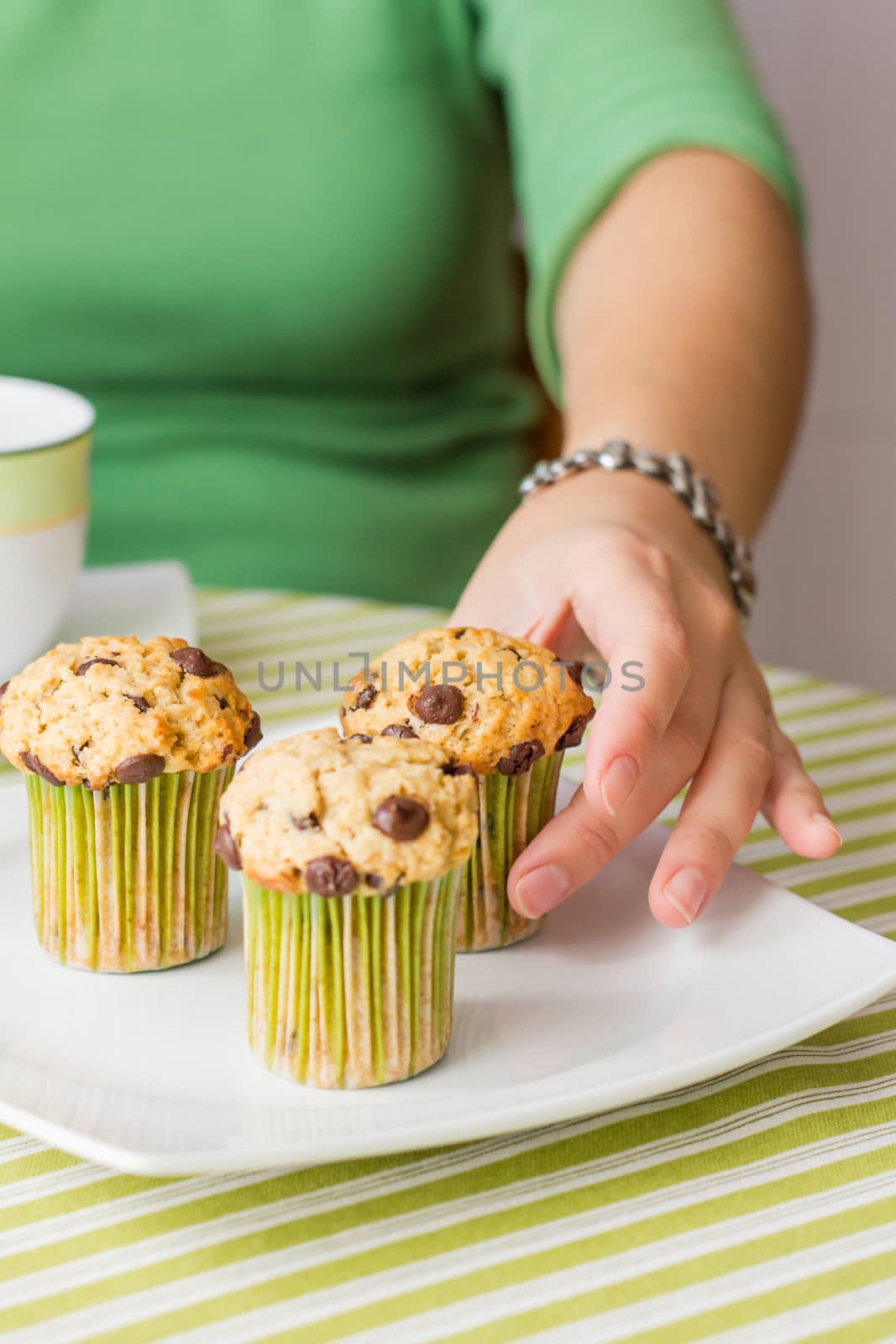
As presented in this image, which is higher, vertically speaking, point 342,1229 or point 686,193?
point 686,193

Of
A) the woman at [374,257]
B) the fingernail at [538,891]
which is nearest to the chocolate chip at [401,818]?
the fingernail at [538,891]

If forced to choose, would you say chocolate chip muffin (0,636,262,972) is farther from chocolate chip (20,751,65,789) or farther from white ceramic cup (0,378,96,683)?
white ceramic cup (0,378,96,683)

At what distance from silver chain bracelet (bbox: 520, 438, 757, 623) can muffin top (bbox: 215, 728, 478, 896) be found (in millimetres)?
426

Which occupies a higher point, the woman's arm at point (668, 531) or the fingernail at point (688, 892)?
the woman's arm at point (668, 531)

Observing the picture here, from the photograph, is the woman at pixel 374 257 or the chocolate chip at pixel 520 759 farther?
the woman at pixel 374 257

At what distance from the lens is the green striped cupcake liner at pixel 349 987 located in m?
0.67

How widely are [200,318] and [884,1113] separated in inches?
44.1

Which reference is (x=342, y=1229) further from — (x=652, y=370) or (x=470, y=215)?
(x=470, y=215)

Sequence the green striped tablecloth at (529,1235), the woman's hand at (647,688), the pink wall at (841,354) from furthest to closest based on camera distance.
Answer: the pink wall at (841,354)
the woman's hand at (647,688)
the green striped tablecloth at (529,1235)

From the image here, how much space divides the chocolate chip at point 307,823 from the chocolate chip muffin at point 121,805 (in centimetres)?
14

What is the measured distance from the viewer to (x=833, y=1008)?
2.21 feet

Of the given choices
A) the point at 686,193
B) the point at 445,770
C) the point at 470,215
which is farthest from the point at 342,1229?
the point at 470,215

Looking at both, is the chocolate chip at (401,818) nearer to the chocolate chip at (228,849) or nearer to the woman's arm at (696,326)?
the chocolate chip at (228,849)

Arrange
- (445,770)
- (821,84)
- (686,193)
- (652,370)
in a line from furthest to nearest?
(821,84) < (686,193) < (652,370) < (445,770)
